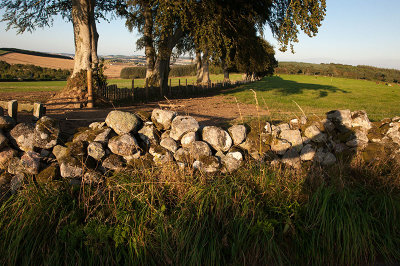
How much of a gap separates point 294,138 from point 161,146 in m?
2.19

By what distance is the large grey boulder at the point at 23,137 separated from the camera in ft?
13.3

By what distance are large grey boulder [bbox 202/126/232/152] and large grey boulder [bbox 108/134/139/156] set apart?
108 cm

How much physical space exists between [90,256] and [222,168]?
2116mm

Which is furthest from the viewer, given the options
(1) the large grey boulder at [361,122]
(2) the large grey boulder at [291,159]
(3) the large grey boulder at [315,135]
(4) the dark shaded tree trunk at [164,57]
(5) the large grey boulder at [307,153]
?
(4) the dark shaded tree trunk at [164,57]

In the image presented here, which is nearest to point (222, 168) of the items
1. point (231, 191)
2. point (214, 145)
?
point (214, 145)

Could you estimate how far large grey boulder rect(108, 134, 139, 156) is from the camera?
400 cm

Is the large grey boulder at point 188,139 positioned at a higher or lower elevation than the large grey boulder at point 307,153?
higher

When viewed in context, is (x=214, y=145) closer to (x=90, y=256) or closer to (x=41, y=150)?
(x=90, y=256)

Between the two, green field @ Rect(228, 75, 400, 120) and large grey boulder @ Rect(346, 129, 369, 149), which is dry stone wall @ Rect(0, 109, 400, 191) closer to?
large grey boulder @ Rect(346, 129, 369, 149)

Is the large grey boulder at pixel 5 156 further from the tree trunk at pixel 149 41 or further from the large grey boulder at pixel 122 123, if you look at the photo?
the tree trunk at pixel 149 41

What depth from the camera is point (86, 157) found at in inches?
154


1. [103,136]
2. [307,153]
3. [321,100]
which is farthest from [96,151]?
[321,100]

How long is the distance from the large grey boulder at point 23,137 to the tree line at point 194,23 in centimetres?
893

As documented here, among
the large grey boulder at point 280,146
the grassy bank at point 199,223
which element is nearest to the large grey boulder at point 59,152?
the grassy bank at point 199,223
